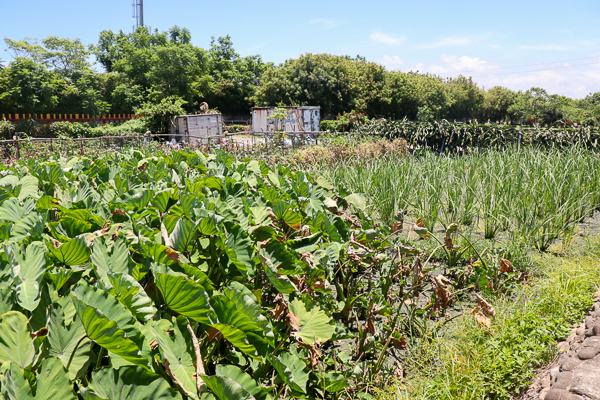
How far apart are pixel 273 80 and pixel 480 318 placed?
32.8m

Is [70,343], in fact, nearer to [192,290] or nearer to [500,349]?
[192,290]

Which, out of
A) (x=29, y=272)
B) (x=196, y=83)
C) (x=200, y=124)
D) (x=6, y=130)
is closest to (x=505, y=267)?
(x=29, y=272)

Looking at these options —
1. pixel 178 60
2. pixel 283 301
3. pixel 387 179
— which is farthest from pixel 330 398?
pixel 178 60

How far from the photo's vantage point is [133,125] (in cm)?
2464

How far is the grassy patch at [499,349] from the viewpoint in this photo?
1.93 meters

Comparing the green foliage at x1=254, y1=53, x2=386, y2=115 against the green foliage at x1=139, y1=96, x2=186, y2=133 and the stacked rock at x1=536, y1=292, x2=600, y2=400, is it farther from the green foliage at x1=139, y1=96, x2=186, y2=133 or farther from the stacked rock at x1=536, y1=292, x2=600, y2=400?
the stacked rock at x1=536, y1=292, x2=600, y2=400

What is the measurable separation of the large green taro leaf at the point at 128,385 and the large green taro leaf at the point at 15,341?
0.14 m

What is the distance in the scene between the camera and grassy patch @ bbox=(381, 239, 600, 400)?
1933 millimetres

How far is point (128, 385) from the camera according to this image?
2.49 feet

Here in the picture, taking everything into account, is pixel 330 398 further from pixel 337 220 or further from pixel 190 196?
pixel 190 196

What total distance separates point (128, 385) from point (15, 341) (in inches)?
9.6

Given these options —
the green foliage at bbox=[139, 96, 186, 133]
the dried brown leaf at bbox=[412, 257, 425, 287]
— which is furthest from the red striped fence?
the dried brown leaf at bbox=[412, 257, 425, 287]

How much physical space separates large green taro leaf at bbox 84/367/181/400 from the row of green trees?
1179 inches

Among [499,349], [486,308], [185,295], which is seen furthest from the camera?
Answer: [486,308]
